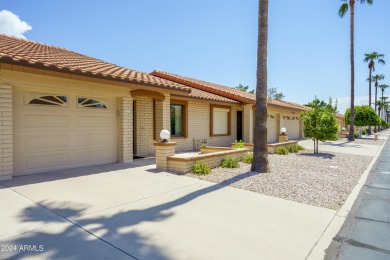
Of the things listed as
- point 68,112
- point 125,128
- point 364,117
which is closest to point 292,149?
point 125,128

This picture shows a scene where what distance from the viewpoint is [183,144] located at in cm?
1366

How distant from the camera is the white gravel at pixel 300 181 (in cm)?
586

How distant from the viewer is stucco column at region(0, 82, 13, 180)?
6375mm

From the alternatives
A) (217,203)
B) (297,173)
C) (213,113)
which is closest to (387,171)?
(297,173)

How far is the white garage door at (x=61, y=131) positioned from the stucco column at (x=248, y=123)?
10012 millimetres

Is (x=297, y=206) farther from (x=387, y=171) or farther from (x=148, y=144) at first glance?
(x=148, y=144)

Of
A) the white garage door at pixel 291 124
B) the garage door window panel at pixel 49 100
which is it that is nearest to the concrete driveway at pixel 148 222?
the garage door window panel at pixel 49 100

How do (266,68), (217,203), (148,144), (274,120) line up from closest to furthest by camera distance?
1. (217,203)
2. (266,68)
3. (148,144)
4. (274,120)

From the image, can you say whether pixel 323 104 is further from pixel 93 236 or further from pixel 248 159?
pixel 93 236

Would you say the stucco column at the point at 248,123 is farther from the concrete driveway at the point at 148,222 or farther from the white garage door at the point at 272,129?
the concrete driveway at the point at 148,222

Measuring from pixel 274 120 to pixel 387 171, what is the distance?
12.0 metres

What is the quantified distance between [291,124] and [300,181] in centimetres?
1919

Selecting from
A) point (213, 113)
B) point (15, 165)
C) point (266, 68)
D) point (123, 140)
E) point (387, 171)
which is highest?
point (266, 68)

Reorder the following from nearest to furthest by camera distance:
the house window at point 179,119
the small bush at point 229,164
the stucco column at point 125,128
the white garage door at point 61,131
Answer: the white garage door at point 61,131, the small bush at point 229,164, the stucco column at point 125,128, the house window at point 179,119
